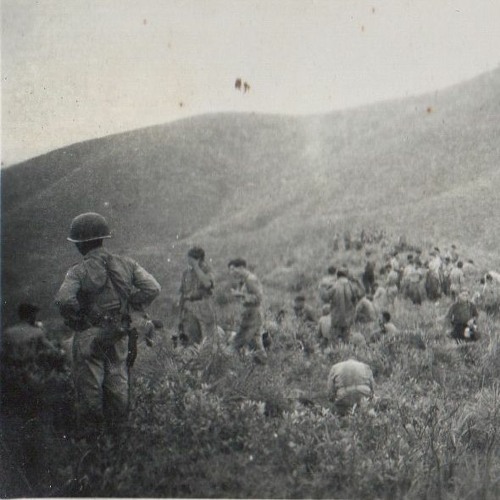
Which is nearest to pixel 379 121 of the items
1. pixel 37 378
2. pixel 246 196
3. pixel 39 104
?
pixel 246 196

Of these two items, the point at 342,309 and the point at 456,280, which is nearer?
the point at 342,309

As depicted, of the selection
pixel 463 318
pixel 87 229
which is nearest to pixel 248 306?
pixel 87 229

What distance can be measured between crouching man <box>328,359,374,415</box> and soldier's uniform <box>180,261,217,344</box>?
1.33 meters

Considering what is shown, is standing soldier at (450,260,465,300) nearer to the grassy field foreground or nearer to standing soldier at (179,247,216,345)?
the grassy field foreground

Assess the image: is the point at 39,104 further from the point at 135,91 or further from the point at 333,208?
the point at 333,208

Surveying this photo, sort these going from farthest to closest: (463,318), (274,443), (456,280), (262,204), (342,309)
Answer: (262,204) → (456,280) → (342,309) → (463,318) → (274,443)

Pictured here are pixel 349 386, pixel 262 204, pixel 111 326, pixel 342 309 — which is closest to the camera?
pixel 111 326

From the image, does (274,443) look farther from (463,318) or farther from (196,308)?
(463,318)

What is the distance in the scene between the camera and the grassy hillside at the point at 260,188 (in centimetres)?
553

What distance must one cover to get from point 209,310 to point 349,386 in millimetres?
1593

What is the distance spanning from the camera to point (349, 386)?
474 centimetres

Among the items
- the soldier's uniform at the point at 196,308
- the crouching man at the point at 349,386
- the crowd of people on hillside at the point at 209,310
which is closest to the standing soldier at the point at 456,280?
the crowd of people on hillside at the point at 209,310

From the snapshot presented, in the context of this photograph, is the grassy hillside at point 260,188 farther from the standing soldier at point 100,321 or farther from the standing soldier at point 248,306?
the standing soldier at point 100,321

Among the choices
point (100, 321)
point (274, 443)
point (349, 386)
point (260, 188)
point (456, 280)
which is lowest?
point (274, 443)
